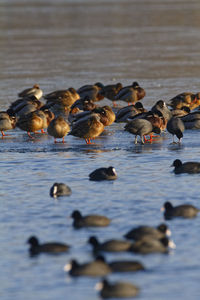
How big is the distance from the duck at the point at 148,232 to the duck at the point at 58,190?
2939 millimetres

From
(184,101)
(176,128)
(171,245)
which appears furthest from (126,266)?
(184,101)

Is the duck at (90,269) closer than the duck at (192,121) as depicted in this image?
A: Yes

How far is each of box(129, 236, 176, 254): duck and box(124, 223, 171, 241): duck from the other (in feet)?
0.33

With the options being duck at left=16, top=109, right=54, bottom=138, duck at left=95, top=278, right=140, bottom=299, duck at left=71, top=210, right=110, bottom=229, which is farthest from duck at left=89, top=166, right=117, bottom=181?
duck at left=95, top=278, right=140, bottom=299

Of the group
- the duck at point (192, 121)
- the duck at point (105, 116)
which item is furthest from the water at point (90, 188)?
the duck at point (192, 121)

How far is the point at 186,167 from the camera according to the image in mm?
15578

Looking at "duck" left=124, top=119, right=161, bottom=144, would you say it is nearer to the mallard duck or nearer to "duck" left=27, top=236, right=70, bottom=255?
the mallard duck

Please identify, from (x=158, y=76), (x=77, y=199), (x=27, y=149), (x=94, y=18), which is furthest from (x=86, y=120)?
(x=94, y=18)

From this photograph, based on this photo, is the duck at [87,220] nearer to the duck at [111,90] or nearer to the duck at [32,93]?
the duck at [111,90]

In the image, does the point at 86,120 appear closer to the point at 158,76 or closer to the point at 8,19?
the point at 158,76

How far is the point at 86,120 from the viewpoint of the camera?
768 inches

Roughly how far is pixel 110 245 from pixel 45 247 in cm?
99

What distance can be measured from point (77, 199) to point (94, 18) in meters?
56.5

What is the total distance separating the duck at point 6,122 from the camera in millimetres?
21055
